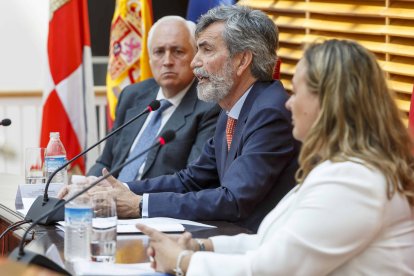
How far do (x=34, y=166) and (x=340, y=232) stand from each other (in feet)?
6.92

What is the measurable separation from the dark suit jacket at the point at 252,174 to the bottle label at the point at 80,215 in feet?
2.19

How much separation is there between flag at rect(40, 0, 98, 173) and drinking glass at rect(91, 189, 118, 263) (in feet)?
10.4

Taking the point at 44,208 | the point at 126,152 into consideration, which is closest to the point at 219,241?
the point at 44,208

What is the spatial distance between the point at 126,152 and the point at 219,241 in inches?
76.3

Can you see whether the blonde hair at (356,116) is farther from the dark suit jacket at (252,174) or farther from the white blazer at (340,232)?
the dark suit jacket at (252,174)

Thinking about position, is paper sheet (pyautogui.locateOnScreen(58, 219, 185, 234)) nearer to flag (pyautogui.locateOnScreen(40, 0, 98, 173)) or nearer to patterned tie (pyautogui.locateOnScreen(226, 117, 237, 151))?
patterned tie (pyautogui.locateOnScreen(226, 117, 237, 151))

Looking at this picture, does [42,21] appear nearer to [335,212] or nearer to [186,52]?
[186,52]

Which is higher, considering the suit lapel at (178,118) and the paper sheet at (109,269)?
the suit lapel at (178,118)

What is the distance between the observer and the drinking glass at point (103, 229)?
7.98ft

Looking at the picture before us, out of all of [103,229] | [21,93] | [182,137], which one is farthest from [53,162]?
[21,93]

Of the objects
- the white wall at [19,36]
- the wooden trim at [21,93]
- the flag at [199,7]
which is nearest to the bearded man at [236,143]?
the flag at [199,7]

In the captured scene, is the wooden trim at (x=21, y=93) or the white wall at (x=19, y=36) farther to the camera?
the white wall at (x=19, y=36)

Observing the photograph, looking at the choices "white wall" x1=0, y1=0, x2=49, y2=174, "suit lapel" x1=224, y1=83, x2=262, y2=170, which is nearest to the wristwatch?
"suit lapel" x1=224, y1=83, x2=262, y2=170

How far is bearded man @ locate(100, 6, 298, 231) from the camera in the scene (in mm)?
3070
